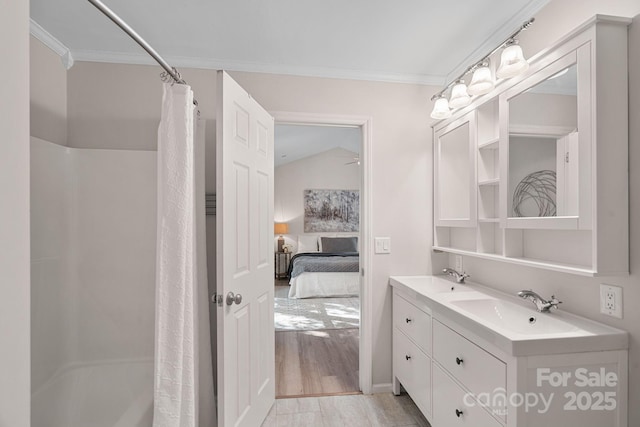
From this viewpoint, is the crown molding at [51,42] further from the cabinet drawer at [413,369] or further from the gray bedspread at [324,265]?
the gray bedspread at [324,265]

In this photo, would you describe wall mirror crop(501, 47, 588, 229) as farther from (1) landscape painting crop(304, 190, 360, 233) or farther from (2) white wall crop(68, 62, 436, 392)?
(1) landscape painting crop(304, 190, 360, 233)

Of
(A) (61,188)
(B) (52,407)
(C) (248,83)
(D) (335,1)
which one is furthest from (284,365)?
(D) (335,1)

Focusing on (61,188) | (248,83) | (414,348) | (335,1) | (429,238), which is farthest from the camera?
(429,238)

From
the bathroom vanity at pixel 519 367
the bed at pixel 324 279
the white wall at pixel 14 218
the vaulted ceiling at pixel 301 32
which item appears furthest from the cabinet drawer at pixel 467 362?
the bed at pixel 324 279

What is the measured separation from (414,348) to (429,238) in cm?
85

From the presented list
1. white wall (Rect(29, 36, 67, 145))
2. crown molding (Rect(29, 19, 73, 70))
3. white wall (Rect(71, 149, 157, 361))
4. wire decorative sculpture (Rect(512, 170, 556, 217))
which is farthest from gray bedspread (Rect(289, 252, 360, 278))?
crown molding (Rect(29, 19, 73, 70))

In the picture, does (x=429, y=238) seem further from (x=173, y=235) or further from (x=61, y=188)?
(x=61, y=188)

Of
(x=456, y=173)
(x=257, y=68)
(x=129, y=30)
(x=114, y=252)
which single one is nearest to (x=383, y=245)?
(x=456, y=173)

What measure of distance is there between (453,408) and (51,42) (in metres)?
3.10

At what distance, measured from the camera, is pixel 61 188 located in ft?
6.17

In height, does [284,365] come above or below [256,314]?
below

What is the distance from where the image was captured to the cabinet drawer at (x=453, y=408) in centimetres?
137

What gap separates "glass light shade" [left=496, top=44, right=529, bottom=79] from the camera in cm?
151

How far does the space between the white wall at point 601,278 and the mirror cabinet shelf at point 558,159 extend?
3 cm
